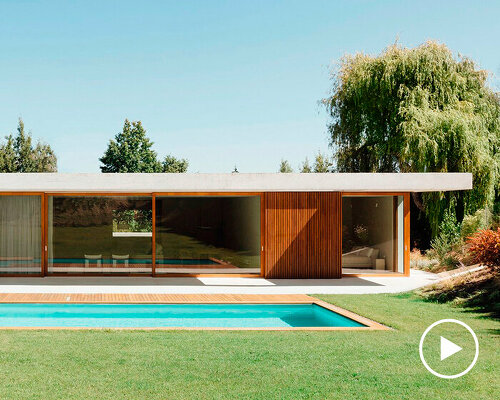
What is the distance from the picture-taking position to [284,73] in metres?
29.1

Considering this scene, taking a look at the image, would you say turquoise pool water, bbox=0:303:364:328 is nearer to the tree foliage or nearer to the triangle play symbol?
the triangle play symbol

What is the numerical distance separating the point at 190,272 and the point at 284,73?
56.6 ft

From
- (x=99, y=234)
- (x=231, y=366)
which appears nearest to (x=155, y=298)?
(x=99, y=234)

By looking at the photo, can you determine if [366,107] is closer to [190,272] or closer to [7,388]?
[190,272]

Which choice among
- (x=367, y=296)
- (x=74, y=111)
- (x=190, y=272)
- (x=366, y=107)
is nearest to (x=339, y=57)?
(x=366, y=107)

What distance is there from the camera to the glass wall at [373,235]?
578 inches

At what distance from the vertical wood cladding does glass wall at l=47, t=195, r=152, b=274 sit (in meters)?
3.12

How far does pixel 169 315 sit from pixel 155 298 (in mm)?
1100

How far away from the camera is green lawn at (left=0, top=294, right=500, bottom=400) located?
5.03 metres

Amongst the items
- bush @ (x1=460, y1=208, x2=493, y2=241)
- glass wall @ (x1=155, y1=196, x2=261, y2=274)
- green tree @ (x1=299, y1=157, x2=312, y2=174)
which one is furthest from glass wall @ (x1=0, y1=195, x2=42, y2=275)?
green tree @ (x1=299, y1=157, x2=312, y2=174)

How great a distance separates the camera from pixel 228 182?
12.7 m

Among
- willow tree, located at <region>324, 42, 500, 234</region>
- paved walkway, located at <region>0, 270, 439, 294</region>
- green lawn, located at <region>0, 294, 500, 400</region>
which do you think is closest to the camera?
green lawn, located at <region>0, 294, 500, 400</region>

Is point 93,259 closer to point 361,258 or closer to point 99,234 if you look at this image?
point 99,234

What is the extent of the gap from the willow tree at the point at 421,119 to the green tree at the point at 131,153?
26.2m
